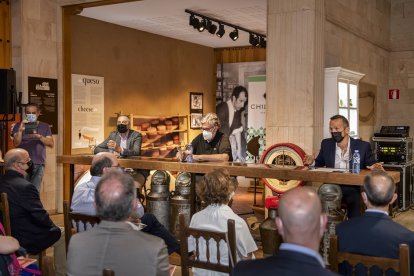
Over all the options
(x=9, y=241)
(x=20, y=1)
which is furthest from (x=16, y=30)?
(x=9, y=241)

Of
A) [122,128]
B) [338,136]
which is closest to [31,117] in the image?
[122,128]

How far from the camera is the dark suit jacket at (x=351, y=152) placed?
5453mm

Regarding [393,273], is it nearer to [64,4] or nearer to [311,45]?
[311,45]

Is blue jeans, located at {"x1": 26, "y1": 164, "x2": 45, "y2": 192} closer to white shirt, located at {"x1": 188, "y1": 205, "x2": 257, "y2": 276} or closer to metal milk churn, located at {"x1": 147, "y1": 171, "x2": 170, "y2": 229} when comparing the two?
metal milk churn, located at {"x1": 147, "y1": 171, "x2": 170, "y2": 229}

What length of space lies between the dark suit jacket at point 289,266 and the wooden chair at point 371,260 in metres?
0.71

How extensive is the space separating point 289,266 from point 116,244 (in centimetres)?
85

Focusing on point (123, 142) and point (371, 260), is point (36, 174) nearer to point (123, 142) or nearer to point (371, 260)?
point (123, 142)

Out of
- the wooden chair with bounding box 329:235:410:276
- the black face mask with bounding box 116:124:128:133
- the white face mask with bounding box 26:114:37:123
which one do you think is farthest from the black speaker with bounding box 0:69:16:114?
the wooden chair with bounding box 329:235:410:276

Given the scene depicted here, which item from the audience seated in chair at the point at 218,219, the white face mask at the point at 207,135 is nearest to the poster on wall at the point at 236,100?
the white face mask at the point at 207,135

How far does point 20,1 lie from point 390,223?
258 inches

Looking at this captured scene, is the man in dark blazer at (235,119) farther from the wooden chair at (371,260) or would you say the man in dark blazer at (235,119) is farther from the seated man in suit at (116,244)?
the seated man in suit at (116,244)

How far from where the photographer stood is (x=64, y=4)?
820cm

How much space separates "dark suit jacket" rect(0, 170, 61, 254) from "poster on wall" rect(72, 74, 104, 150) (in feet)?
17.3

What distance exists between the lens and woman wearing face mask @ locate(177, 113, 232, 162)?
6.05m
